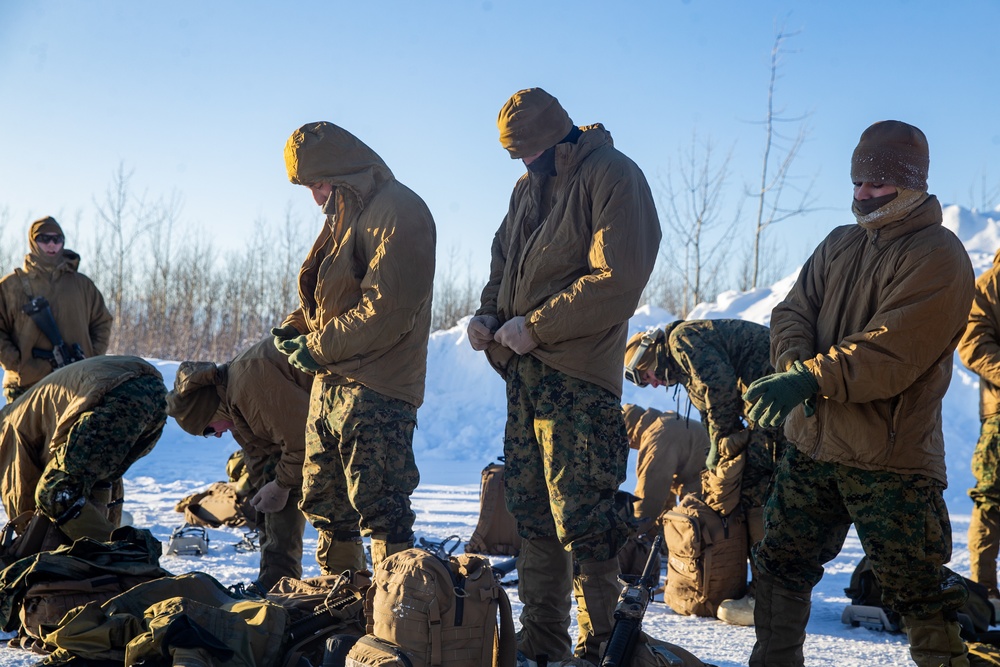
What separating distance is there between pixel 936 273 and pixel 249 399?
3207 millimetres

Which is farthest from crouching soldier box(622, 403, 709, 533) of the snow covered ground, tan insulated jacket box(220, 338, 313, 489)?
tan insulated jacket box(220, 338, 313, 489)

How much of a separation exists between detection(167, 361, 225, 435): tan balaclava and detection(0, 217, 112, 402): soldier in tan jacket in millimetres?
2337

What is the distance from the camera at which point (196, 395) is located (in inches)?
194

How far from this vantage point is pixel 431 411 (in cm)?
1478

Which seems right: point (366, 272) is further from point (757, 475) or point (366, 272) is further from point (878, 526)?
point (757, 475)

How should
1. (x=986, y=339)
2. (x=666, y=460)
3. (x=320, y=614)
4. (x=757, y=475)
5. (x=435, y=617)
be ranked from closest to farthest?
(x=435, y=617) < (x=320, y=614) < (x=986, y=339) < (x=757, y=475) < (x=666, y=460)

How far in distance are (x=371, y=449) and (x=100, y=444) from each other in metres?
1.55

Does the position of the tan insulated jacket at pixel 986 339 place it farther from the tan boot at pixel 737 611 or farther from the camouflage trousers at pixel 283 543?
the camouflage trousers at pixel 283 543

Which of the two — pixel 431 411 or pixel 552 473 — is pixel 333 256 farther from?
pixel 431 411

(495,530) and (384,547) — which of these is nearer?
(384,547)

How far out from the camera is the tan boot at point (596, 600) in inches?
130

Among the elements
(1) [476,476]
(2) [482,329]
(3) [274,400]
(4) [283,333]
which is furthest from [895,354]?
(1) [476,476]

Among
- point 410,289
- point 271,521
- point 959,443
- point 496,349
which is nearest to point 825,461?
point 496,349

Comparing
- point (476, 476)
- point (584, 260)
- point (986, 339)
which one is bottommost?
point (476, 476)
